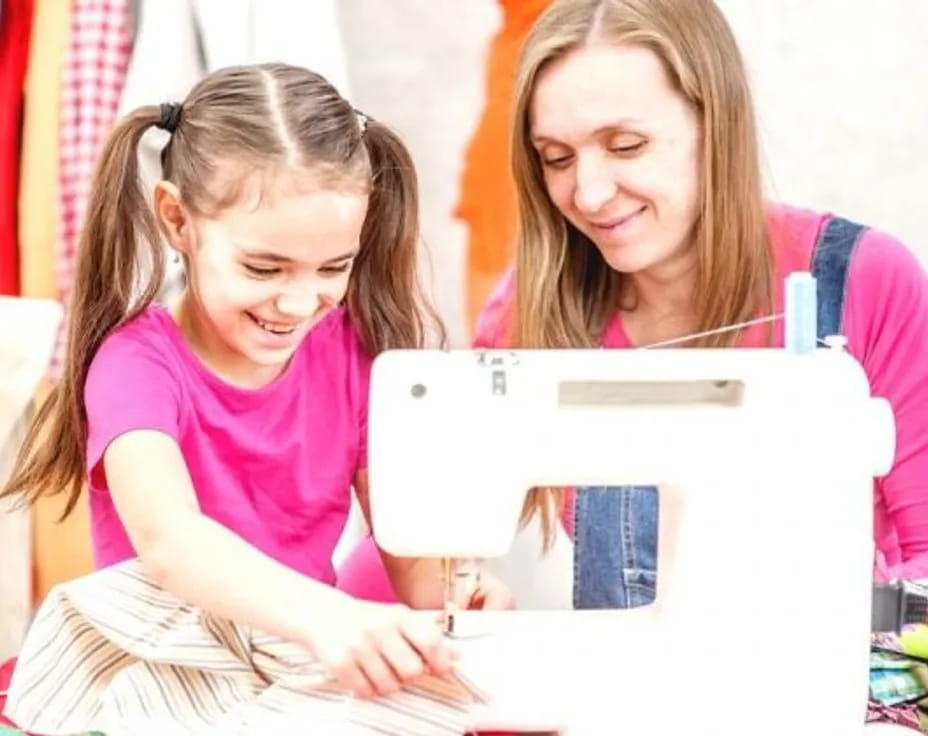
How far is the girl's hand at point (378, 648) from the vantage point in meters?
0.95

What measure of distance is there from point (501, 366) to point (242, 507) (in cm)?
34

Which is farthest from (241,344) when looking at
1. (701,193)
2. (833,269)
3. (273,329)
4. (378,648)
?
(833,269)

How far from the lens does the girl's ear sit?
3.92 feet

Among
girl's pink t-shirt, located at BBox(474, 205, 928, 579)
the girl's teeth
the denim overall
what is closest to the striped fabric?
the girl's teeth

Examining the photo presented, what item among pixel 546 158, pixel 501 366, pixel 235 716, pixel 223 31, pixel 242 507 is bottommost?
pixel 235 716

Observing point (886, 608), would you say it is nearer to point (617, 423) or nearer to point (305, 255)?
point (617, 423)

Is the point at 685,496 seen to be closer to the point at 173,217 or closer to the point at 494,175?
the point at 173,217

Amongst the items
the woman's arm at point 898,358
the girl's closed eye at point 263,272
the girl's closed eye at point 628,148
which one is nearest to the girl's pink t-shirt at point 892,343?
the woman's arm at point 898,358

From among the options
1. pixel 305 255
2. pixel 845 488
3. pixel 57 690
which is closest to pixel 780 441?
pixel 845 488

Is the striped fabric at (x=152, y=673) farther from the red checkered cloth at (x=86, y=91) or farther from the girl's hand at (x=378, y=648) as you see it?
the red checkered cloth at (x=86, y=91)

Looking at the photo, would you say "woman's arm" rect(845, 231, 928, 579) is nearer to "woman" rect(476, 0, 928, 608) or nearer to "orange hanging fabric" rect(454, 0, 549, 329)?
"woman" rect(476, 0, 928, 608)

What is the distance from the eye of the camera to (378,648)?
96 cm

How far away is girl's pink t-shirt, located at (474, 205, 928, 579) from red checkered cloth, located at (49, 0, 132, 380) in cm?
79

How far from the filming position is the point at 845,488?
1.01 meters
